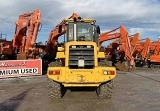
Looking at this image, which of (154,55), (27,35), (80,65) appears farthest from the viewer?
(154,55)

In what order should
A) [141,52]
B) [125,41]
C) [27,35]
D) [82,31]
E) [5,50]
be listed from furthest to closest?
[141,52], [5,50], [125,41], [27,35], [82,31]

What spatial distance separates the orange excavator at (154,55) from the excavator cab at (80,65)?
16.0 m

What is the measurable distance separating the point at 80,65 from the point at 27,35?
11.8 metres

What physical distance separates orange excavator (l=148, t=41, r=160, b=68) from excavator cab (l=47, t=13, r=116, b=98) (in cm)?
1603

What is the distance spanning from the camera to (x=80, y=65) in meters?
10.3

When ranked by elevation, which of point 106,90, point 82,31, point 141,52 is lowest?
point 106,90

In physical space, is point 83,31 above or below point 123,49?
above

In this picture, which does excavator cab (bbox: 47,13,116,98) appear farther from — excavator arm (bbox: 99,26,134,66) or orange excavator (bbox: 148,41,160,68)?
orange excavator (bbox: 148,41,160,68)

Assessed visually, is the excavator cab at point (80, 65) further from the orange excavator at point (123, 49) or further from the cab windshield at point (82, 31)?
the orange excavator at point (123, 49)

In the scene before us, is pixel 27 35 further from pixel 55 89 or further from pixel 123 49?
pixel 55 89

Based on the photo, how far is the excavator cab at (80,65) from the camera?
9812 mm

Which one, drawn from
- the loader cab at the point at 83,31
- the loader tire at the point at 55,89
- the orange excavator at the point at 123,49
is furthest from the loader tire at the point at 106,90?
the orange excavator at the point at 123,49

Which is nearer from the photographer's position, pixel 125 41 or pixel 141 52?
pixel 125 41

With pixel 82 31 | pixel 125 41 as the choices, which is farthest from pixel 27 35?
pixel 82 31
